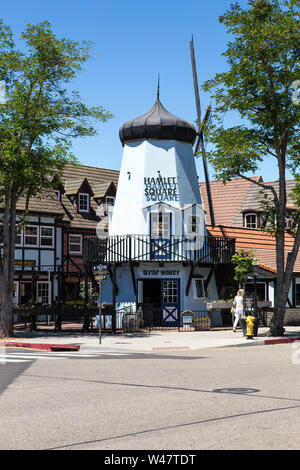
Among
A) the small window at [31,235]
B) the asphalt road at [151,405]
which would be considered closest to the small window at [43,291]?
the small window at [31,235]

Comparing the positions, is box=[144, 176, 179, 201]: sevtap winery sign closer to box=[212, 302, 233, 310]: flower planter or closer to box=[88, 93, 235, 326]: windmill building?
box=[88, 93, 235, 326]: windmill building

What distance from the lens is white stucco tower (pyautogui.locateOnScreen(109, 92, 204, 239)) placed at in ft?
111

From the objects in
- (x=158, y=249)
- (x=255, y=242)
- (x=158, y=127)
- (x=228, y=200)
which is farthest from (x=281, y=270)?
(x=228, y=200)

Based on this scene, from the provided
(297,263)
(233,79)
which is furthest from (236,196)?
(233,79)

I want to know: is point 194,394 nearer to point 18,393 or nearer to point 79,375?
point 18,393

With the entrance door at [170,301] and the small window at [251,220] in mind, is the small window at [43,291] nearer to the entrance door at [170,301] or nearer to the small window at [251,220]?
the entrance door at [170,301]

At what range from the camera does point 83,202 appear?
4897 centimetres

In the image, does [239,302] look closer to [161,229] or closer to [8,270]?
[161,229]

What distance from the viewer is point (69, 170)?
Result: 5188 centimetres

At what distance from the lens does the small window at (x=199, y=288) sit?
1344 inches

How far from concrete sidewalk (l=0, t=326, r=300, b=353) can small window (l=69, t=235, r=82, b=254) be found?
56.8 feet

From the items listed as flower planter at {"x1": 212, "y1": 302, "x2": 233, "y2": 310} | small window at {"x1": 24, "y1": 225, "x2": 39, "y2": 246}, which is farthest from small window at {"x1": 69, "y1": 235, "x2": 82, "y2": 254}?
flower planter at {"x1": 212, "y1": 302, "x2": 233, "y2": 310}

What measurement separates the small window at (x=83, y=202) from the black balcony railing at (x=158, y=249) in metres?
14.5

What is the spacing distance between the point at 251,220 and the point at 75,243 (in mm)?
12213
